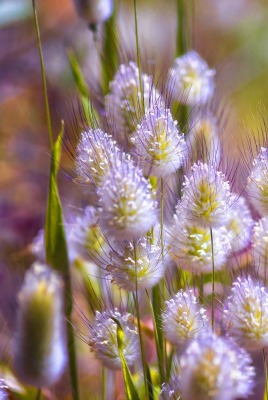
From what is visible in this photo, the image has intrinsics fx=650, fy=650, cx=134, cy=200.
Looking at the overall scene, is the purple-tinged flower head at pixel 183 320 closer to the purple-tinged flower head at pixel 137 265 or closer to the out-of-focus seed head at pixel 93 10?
the purple-tinged flower head at pixel 137 265

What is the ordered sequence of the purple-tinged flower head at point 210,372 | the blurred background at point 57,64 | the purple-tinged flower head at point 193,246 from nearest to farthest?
the purple-tinged flower head at point 210,372, the purple-tinged flower head at point 193,246, the blurred background at point 57,64

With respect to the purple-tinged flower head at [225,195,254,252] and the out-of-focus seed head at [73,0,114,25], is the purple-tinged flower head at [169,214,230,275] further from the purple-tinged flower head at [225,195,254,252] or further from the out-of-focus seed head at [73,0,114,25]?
the out-of-focus seed head at [73,0,114,25]

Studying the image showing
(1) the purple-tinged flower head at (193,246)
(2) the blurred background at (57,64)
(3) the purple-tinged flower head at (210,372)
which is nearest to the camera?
(3) the purple-tinged flower head at (210,372)

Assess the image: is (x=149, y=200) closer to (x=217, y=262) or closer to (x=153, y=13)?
(x=217, y=262)

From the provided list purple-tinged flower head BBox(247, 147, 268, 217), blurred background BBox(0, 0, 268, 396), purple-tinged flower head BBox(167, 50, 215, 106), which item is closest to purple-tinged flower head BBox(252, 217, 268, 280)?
purple-tinged flower head BBox(247, 147, 268, 217)

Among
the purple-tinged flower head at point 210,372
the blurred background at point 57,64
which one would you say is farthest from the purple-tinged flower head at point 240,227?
the blurred background at point 57,64

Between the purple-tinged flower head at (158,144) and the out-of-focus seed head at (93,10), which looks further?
the out-of-focus seed head at (93,10)
